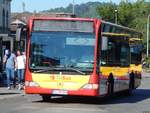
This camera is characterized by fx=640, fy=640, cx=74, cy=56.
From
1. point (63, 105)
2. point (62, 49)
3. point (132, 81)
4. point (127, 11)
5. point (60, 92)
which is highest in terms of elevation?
point (127, 11)

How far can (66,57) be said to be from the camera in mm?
21438

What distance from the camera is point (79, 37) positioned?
21672 mm

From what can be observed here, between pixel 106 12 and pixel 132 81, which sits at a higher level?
pixel 106 12

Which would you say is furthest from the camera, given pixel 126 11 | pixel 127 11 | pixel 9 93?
pixel 126 11

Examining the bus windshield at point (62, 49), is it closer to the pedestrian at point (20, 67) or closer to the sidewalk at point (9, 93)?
the sidewalk at point (9, 93)

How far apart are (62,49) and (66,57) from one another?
1.02 ft

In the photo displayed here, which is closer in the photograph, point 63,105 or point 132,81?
point 63,105

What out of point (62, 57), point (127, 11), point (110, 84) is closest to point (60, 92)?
point (62, 57)

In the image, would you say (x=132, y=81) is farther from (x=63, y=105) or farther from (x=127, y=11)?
(x=127, y=11)

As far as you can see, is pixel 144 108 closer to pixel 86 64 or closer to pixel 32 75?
pixel 86 64

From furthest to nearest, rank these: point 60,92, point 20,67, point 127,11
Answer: point 127,11, point 20,67, point 60,92

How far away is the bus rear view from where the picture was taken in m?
21.2

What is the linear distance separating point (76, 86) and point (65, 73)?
1.88 ft

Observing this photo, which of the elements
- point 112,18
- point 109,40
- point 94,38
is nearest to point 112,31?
point 109,40
